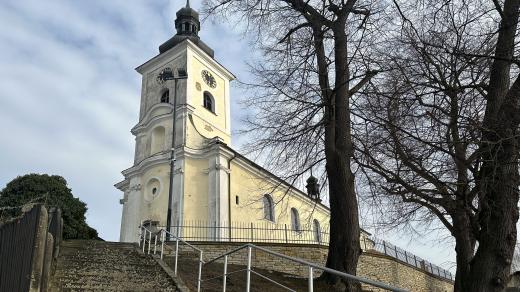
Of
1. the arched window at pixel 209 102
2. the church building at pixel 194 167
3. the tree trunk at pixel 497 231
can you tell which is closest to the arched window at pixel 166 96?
the church building at pixel 194 167

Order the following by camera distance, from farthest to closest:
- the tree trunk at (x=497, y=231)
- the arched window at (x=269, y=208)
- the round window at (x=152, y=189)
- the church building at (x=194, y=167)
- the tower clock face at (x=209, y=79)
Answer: the tower clock face at (x=209, y=79), the arched window at (x=269, y=208), the round window at (x=152, y=189), the church building at (x=194, y=167), the tree trunk at (x=497, y=231)

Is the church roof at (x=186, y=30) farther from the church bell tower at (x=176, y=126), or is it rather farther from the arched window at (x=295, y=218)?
the arched window at (x=295, y=218)

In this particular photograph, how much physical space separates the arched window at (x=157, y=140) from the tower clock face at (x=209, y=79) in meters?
4.72

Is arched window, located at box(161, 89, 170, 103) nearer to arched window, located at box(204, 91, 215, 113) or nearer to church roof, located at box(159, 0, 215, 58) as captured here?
arched window, located at box(204, 91, 215, 113)

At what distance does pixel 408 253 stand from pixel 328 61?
15.0m

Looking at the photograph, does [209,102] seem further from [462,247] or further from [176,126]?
[462,247]

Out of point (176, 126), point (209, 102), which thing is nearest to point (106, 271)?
point (176, 126)

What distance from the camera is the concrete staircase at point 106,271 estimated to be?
32.8ft

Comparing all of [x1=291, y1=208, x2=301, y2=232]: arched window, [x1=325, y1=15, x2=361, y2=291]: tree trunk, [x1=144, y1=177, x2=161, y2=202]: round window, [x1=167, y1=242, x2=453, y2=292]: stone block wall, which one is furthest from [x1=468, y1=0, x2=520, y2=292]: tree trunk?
[x1=291, y1=208, x2=301, y2=232]: arched window

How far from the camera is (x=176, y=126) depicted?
30906mm

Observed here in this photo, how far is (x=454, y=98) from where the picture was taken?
921cm

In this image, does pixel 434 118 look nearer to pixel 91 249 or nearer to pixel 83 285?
pixel 83 285

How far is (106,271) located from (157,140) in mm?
21000

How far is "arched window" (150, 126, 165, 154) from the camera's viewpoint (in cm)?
3131
